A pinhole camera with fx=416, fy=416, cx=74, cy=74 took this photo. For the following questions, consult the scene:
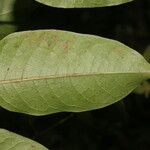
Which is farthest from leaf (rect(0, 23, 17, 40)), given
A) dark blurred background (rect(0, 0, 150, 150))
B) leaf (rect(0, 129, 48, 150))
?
leaf (rect(0, 129, 48, 150))

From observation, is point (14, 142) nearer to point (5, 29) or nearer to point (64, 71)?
point (64, 71)

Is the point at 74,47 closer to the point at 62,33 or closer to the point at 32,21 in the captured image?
the point at 62,33

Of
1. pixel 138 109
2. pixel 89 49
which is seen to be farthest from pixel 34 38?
pixel 138 109

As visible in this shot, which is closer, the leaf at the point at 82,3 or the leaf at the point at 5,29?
the leaf at the point at 82,3

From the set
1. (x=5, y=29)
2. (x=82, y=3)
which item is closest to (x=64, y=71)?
(x=82, y=3)

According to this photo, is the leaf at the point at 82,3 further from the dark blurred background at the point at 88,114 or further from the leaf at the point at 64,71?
the dark blurred background at the point at 88,114

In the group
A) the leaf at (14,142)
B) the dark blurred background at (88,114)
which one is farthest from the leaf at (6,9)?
the leaf at (14,142)

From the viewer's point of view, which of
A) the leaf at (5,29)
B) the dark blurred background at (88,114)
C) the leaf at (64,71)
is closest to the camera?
the leaf at (64,71)
